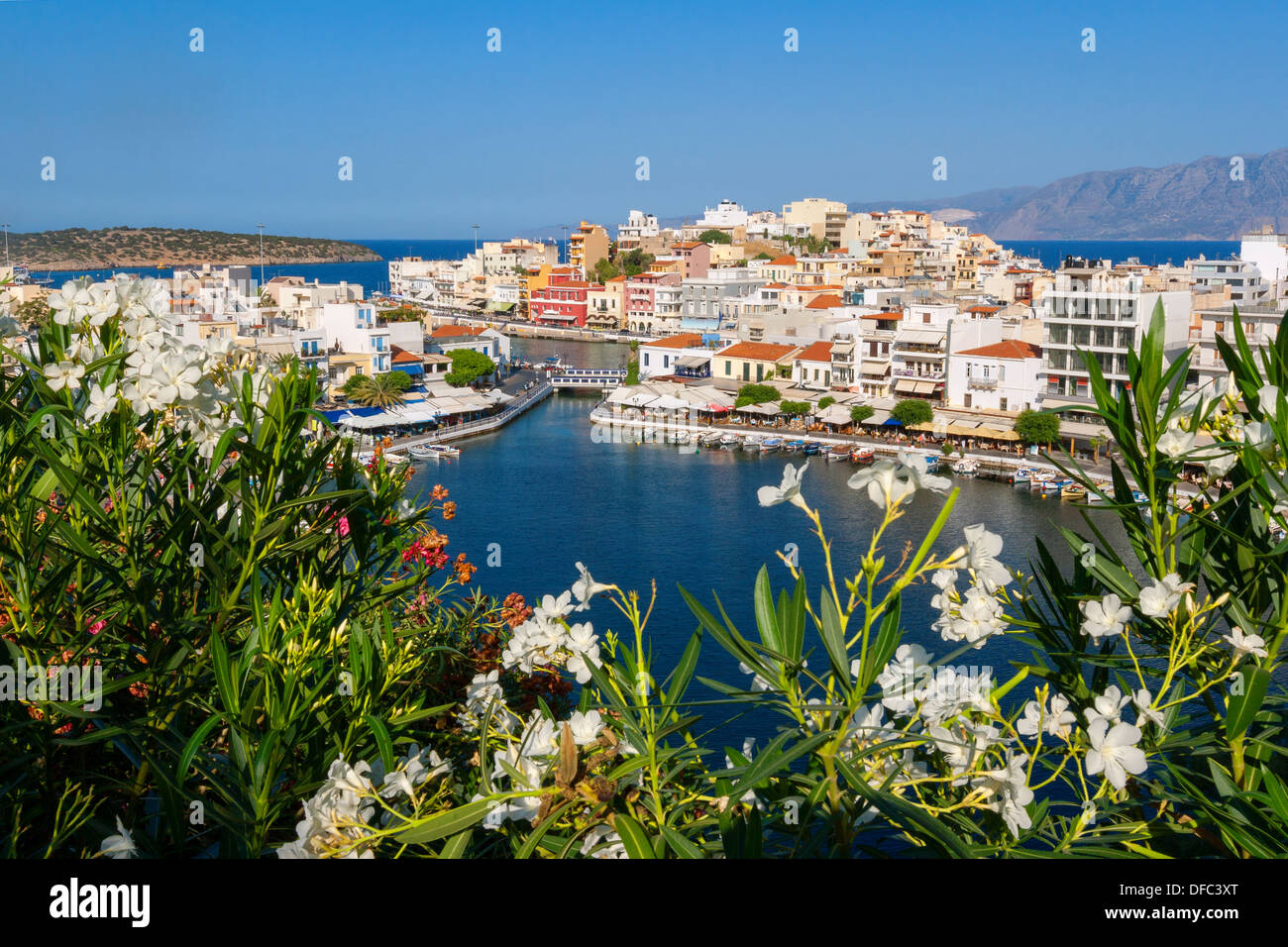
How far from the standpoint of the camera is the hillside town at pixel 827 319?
66.3ft

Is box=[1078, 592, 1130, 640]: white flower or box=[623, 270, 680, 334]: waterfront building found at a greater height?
box=[623, 270, 680, 334]: waterfront building

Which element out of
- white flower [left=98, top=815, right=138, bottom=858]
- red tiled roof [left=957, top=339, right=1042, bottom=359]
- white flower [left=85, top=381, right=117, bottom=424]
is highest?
red tiled roof [left=957, top=339, right=1042, bottom=359]

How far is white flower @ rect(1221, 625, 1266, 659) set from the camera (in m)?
1.17

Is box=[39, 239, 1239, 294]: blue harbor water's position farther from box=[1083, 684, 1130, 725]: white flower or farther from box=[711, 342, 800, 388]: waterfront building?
box=[1083, 684, 1130, 725]: white flower

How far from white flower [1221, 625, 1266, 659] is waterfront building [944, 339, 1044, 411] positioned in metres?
20.7

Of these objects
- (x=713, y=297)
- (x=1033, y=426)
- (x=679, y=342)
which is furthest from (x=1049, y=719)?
(x=713, y=297)

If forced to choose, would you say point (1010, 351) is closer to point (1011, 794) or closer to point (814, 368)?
point (814, 368)

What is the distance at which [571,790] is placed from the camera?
3.28 feet

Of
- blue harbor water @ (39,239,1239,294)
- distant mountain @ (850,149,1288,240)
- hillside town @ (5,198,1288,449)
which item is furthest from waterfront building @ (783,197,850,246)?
distant mountain @ (850,149,1288,240)

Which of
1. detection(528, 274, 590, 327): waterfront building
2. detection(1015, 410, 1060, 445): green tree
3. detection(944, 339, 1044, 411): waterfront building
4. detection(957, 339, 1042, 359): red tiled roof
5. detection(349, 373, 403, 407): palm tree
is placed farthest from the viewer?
detection(528, 274, 590, 327): waterfront building

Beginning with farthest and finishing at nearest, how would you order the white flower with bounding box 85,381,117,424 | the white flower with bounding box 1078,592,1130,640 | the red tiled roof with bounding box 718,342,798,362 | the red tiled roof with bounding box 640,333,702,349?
the red tiled roof with bounding box 640,333,702,349 → the red tiled roof with bounding box 718,342,798,362 → the white flower with bounding box 85,381,117,424 → the white flower with bounding box 1078,592,1130,640
